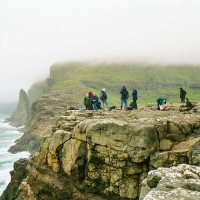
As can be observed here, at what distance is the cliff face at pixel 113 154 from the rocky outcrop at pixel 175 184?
9.55 meters

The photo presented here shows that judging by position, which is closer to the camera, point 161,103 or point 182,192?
point 182,192

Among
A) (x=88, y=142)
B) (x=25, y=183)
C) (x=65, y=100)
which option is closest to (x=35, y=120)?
(x=65, y=100)

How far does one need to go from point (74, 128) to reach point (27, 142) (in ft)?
353

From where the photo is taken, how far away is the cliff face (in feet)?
87.8

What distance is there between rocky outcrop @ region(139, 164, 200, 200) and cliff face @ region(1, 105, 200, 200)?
31.3 feet

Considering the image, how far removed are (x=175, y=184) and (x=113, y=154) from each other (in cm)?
1613

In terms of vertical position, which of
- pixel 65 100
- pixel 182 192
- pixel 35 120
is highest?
pixel 182 192

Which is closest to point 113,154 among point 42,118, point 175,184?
point 175,184

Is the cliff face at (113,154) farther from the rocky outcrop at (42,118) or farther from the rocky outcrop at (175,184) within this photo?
the rocky outcrop at (42,118)

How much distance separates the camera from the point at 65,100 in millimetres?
154250

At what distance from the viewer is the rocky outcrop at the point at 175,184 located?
10.9m

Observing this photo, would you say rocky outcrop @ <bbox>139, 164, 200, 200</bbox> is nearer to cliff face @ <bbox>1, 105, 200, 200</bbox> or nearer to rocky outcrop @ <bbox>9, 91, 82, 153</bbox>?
cliff face @ <bbox>1, 105, 200, 200</bbox>

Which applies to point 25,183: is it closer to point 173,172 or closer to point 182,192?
point 173,172

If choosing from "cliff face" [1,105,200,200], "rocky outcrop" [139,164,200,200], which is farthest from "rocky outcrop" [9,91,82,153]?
"rocky outcrop" [139,164,200,200]
